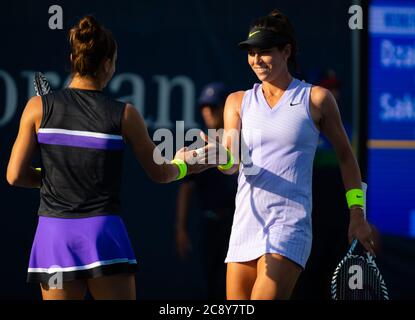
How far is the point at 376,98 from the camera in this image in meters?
6.88

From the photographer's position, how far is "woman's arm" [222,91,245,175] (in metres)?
4.13

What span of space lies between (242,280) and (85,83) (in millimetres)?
1134

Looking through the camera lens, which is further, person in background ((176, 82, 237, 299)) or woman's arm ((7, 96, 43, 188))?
person in background ((176, 82, 237, 299))

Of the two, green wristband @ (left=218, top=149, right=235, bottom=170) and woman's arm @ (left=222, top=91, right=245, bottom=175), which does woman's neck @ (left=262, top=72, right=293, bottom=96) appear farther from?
green wristband @ (left=218, top=149, right=235, bottom=170)

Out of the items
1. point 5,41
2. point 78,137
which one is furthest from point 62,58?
point 78,137

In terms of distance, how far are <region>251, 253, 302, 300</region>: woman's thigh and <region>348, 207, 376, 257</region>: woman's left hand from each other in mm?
314

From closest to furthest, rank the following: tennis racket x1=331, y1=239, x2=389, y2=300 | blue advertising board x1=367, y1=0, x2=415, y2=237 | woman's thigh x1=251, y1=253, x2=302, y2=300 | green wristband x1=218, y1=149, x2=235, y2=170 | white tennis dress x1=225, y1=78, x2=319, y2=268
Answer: woman's thigh x1=251, y1=253, x2=302, y2=300 → white tennis dress x1=225, y1=78, x2=319, y2=268 → green wristband x1=218, y1=149, x2=235, y2=170 → tennis racket x1=331, y1=239, x2=389, y2=300 → blue advertising board x1=367, y1=0, x2=415, y2=237

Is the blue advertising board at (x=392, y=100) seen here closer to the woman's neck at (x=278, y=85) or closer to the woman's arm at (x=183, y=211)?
the woman's arm at (x=183, y=211)

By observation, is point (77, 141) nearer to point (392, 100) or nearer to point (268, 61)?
point (268, 61)

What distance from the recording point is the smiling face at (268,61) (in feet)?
13.4

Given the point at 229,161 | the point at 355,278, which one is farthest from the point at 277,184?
the point at 355,278

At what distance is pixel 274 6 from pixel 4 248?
267 cm

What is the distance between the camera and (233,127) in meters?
4.18

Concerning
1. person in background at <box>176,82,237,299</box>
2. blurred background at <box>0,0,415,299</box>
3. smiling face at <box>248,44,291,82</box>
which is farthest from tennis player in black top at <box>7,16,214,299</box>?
blurred background at <box>0,0,415,299</box>
